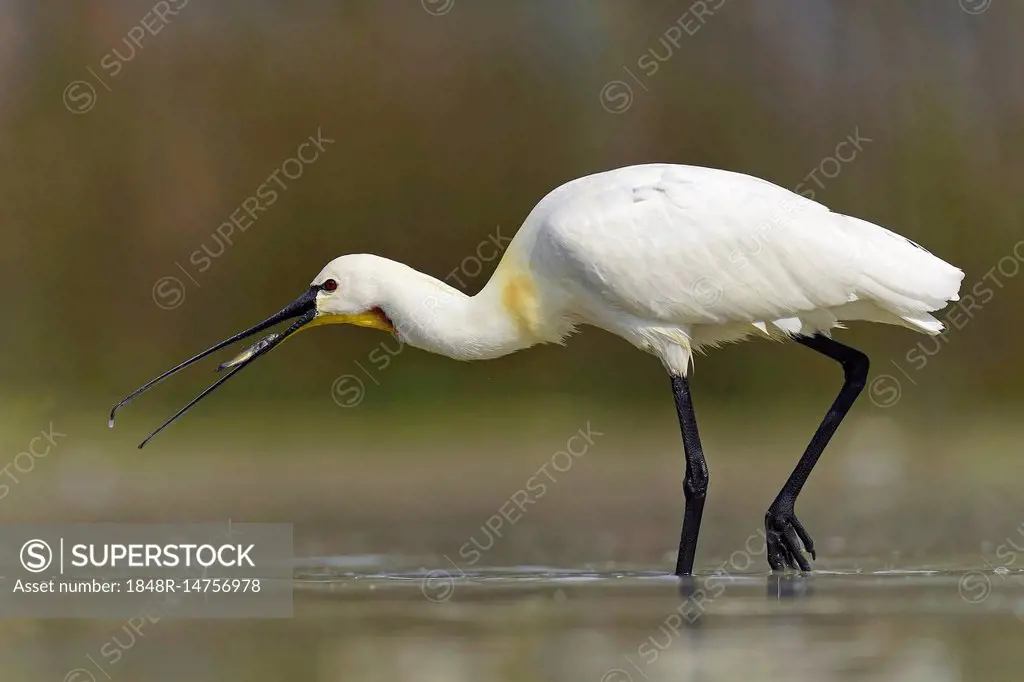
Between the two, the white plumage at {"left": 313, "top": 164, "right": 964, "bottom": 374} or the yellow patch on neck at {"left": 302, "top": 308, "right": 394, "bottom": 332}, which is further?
the yellow patch on neck at {"left": 302, "top": 308, "right": 394, "bottom": 332}

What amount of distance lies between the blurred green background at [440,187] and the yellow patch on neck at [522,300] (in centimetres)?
527

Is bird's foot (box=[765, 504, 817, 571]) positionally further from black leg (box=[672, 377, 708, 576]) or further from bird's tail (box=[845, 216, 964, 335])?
bird's tail (box=[845, 216, 964, 335])

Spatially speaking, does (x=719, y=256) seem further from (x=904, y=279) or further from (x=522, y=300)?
(x=522, y=300)

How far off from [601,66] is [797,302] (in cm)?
957

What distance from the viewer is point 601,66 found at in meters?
17.5

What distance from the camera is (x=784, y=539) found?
27.4 ft

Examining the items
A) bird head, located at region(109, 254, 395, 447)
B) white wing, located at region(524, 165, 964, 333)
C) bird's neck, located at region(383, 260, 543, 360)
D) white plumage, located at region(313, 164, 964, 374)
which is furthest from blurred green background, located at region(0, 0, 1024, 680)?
white wing, located at region(524, 165, 964, 333)

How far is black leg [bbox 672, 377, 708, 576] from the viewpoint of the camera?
8062 mm

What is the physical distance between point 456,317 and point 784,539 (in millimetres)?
1778

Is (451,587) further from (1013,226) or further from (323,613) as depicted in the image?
(1013,226)

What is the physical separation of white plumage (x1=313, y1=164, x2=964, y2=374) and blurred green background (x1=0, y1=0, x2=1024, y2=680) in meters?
5.43

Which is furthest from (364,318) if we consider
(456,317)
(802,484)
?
(802,484)

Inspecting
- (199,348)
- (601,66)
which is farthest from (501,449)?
(601,66)

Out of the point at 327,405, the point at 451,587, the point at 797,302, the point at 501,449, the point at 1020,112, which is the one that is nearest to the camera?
the point at 451,587
